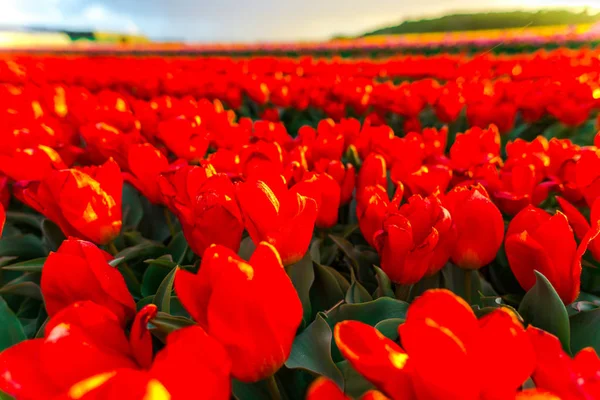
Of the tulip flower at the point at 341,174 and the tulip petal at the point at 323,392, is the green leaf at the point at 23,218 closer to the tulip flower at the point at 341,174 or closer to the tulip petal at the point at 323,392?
the tulip flower at the point at 341,174

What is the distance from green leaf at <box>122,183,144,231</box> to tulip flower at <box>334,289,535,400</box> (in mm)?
1157

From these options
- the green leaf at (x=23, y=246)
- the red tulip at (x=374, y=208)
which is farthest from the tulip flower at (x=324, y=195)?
the green leaf at (x=23, y=246)

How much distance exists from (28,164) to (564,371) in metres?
1.33

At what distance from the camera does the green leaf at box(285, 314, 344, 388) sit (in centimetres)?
75

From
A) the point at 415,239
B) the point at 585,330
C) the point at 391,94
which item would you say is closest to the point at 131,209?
the point at 415,239

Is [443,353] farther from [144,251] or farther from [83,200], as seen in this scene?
[144,251]

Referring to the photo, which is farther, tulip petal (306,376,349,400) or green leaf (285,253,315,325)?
green leaf (285,253,315,325)

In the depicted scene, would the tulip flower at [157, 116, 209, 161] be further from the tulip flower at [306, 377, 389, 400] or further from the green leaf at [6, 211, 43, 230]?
A: the tulip flower at [306, 377, 389, 400]

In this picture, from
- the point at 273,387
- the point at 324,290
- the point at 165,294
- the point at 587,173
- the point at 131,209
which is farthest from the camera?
the point at 131,209

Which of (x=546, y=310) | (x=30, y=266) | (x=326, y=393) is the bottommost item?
(x=30, y=266)

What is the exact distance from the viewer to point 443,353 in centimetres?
47

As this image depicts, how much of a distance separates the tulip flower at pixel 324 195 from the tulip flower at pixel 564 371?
0.53 m

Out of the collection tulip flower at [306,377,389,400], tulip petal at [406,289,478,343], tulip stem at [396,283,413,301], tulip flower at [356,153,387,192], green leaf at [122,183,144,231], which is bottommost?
green leaf at [122,183,144,231]

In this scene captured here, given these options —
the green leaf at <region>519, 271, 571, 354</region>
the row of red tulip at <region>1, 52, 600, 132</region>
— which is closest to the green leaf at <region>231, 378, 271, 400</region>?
the green leaf at <region>519, 271, 571, 354</region>
